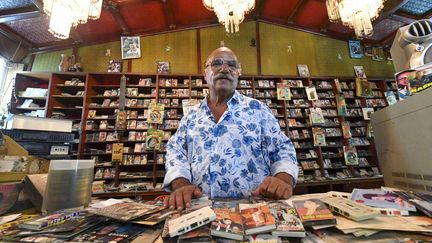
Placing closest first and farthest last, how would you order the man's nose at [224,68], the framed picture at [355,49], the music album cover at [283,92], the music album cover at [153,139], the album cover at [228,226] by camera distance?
the album cover at [228,226], the man's nose at [224,68], the music album cover at [153,139], the music album cover at [283,92], the framed picture at [355,49]

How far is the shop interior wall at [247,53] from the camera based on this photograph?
14.2ft

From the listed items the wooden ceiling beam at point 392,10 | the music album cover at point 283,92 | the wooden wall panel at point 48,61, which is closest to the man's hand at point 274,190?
the music album cover at point 283,92

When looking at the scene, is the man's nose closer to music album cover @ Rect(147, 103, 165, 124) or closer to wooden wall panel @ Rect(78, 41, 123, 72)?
music album cover @ Rect(147, 103, 165, 124)

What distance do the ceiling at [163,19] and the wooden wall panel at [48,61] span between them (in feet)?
0.40

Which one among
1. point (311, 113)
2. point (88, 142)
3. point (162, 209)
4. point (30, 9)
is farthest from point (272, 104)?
point (30, 9)

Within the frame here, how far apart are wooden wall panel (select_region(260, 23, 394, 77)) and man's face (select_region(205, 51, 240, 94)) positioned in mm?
3512

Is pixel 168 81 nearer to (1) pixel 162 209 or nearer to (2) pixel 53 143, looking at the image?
(2) pixel 53 143

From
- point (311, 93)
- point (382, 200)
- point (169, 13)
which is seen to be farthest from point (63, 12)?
point (311, 93)

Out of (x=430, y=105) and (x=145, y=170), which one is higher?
(x=430, y=105)

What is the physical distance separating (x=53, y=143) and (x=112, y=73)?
265 centimetres

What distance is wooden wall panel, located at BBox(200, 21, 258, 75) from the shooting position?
453 centimetres

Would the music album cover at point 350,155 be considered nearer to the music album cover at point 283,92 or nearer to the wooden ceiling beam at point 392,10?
the music album cover at point 283,92

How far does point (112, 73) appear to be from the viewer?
12.6 ft

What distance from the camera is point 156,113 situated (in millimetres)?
3586
